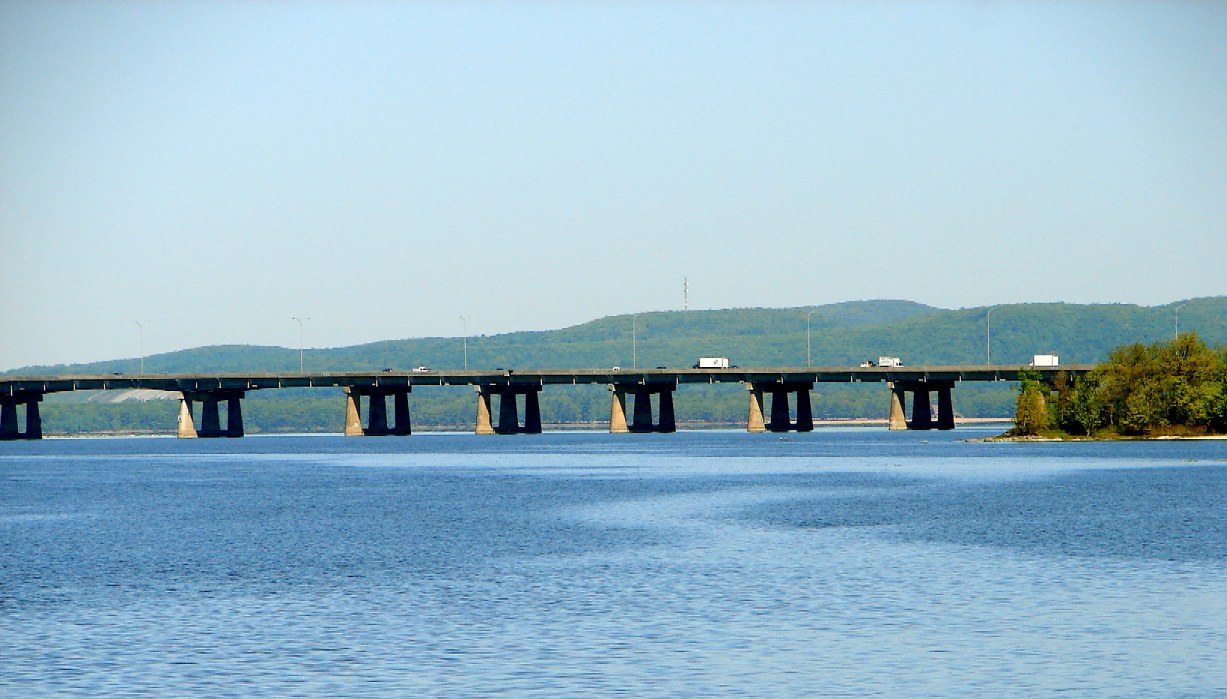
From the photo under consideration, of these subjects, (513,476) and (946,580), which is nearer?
(946,580)

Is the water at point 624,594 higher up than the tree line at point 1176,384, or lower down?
lower down

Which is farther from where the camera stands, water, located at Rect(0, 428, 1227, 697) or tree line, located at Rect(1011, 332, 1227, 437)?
tree line, located at Rect(1011, 332, 1227, 437)

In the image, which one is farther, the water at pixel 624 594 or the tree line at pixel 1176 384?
the tree line at pixel 1176 384

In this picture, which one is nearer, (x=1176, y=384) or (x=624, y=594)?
(x=624, y=594)

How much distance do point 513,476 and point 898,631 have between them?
329 feet

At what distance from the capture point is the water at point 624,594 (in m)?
38.1

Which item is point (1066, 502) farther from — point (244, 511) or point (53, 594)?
point (53, 594)

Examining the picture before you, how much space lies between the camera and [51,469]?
6865 inches

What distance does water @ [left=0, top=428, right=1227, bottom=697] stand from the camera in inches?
1500

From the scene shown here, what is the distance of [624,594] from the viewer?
53.0 meters

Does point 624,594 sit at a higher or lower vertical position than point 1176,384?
lower

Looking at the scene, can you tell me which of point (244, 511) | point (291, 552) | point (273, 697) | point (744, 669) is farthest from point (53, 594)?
point (244, 511)

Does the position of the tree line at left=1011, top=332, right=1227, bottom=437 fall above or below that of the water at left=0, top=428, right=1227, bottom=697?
above

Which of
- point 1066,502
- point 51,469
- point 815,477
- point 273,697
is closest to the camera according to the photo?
point 273,697
